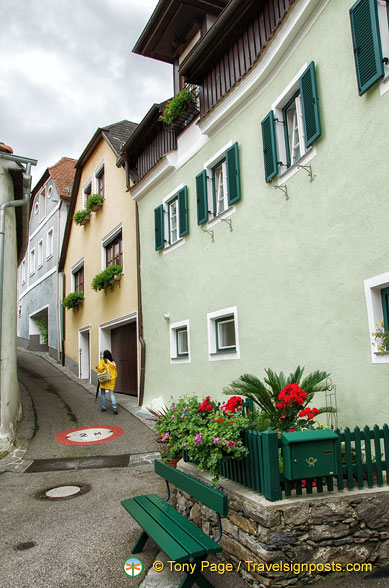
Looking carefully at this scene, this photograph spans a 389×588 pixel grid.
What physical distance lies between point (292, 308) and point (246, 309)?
55.4 inches

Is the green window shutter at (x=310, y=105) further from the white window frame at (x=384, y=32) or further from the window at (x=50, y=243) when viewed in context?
the window at (x=50, y=243)

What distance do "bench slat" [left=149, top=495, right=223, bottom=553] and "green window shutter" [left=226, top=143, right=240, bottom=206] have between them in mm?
5607

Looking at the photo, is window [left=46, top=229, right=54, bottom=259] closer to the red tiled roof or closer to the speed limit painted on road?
the red tiled roof

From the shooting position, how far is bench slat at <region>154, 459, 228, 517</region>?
3701mm

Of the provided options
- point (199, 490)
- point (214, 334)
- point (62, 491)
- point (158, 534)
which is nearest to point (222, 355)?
point (214, 334)

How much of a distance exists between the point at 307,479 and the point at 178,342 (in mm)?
7559

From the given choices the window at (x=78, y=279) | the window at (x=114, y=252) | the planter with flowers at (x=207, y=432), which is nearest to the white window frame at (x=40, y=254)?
the window at (x=78, y=279)

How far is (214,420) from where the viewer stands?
4.67 m

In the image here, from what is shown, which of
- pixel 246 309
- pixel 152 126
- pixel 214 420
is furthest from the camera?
pixel 152 126

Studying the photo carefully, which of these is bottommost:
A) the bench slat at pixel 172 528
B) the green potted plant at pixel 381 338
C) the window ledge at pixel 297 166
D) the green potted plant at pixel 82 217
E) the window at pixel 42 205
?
the bench slat at pixel 172 528

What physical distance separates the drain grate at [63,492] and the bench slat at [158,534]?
2.11 metres

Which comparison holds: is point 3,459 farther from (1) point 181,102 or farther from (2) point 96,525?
(1) point 181,102

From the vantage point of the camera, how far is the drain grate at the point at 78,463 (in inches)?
315

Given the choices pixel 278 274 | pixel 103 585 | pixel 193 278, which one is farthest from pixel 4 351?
pixel 103 585
